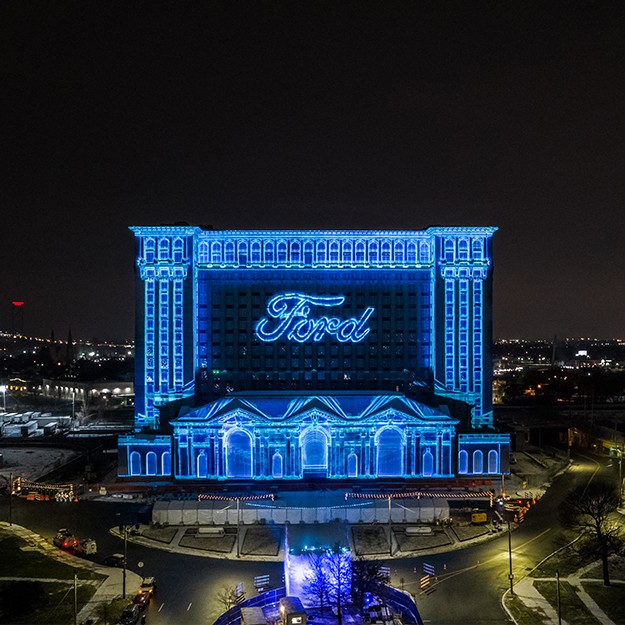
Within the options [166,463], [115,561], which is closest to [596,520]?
[115,561]

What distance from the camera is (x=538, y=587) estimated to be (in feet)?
159

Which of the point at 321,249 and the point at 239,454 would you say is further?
the point at 321,249

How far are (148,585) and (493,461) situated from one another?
157 feet

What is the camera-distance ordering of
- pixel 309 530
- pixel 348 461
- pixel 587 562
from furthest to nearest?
1. pixel 348 461
2. pixel 309 530
3. pixel 587 562

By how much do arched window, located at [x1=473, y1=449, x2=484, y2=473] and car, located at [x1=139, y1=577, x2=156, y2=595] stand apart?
1776 inches

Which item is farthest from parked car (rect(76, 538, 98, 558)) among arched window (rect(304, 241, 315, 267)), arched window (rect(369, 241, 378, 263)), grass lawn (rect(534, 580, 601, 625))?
arched window (rect(369, 241, 378, 263))

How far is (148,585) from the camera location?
47.5 metres

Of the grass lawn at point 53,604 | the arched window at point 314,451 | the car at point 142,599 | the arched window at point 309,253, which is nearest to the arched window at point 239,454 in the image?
the arched window at point 314,451

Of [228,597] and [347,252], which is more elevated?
[347,252]

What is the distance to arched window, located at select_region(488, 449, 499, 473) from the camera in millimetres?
81500

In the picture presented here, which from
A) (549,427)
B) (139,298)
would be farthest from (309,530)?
(549,427)

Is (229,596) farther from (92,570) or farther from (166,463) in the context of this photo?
(166,463)

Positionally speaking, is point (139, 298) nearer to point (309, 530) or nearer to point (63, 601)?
point (309, 530)

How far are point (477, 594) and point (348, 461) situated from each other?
32601 mm
